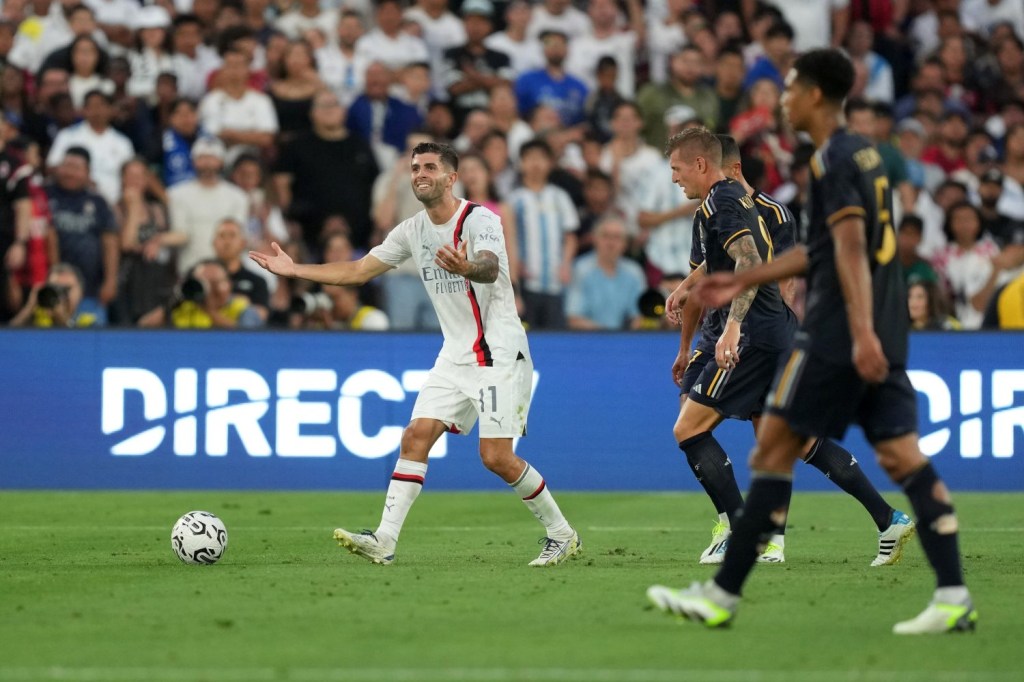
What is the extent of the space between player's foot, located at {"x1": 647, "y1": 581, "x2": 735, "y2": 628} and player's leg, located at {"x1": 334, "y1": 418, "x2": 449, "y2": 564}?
281 centimetres

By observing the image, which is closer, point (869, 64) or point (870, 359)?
point (870, 359)

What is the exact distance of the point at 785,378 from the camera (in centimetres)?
698

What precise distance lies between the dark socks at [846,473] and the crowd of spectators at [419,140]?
6.30 m

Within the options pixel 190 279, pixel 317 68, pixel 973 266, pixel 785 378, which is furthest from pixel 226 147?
pixel 785 378

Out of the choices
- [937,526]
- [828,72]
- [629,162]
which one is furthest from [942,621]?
[629,162]

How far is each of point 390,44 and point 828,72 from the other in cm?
1296

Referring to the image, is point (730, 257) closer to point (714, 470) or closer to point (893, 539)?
point (714, 470)

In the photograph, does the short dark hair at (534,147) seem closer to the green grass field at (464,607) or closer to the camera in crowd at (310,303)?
the camera in crowd at (310,303)

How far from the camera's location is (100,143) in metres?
17.8

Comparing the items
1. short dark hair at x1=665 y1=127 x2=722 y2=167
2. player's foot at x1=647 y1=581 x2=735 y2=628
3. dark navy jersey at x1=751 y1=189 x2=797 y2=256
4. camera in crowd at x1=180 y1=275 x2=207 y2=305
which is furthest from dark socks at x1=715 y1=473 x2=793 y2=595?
camera in crowd at x1=180 y1=275 x2=207 y2=305

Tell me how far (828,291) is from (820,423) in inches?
21.8

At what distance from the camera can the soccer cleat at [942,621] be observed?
22.4 ft

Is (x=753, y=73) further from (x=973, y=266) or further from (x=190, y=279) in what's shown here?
(x=190, y=279)

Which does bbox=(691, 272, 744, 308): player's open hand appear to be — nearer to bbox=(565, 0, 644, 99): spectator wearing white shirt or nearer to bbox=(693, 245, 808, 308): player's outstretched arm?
bbox=(693, 245, 808, 308): player's outstretched arm
